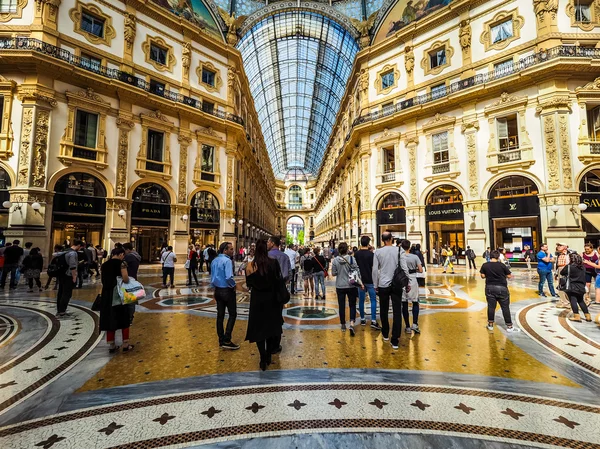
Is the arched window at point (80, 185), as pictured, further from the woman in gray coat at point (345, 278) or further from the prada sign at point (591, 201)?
the prada sign at point (591, 201)

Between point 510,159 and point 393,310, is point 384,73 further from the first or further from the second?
point 393,310

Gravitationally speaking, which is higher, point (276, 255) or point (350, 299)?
point (276, 255)

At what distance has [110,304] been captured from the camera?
396 centimetres

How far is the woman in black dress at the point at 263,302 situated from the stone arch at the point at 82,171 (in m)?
16.2

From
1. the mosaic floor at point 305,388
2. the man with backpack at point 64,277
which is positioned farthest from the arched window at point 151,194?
the mosaic floor at point 305,388

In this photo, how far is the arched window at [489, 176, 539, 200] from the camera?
15.7 meters

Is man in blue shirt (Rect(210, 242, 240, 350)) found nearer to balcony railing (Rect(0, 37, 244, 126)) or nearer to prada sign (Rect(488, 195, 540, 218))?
balcony railing (Rect(0, 37, 244, 126))

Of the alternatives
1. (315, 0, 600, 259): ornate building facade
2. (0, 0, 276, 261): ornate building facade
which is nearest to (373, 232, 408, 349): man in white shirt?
(315, 0, 600, 259): ornate building facade

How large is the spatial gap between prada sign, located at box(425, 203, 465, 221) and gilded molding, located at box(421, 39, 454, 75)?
370 inches

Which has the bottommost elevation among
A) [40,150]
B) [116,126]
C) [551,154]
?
[551,154]

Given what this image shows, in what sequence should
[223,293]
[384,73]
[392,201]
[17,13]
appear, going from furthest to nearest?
[384,73], [392,201], [17,13], [223,293]

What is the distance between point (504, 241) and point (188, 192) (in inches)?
805

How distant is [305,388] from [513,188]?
18514 millimetres

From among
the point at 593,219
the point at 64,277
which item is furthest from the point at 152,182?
the point at 593,219
